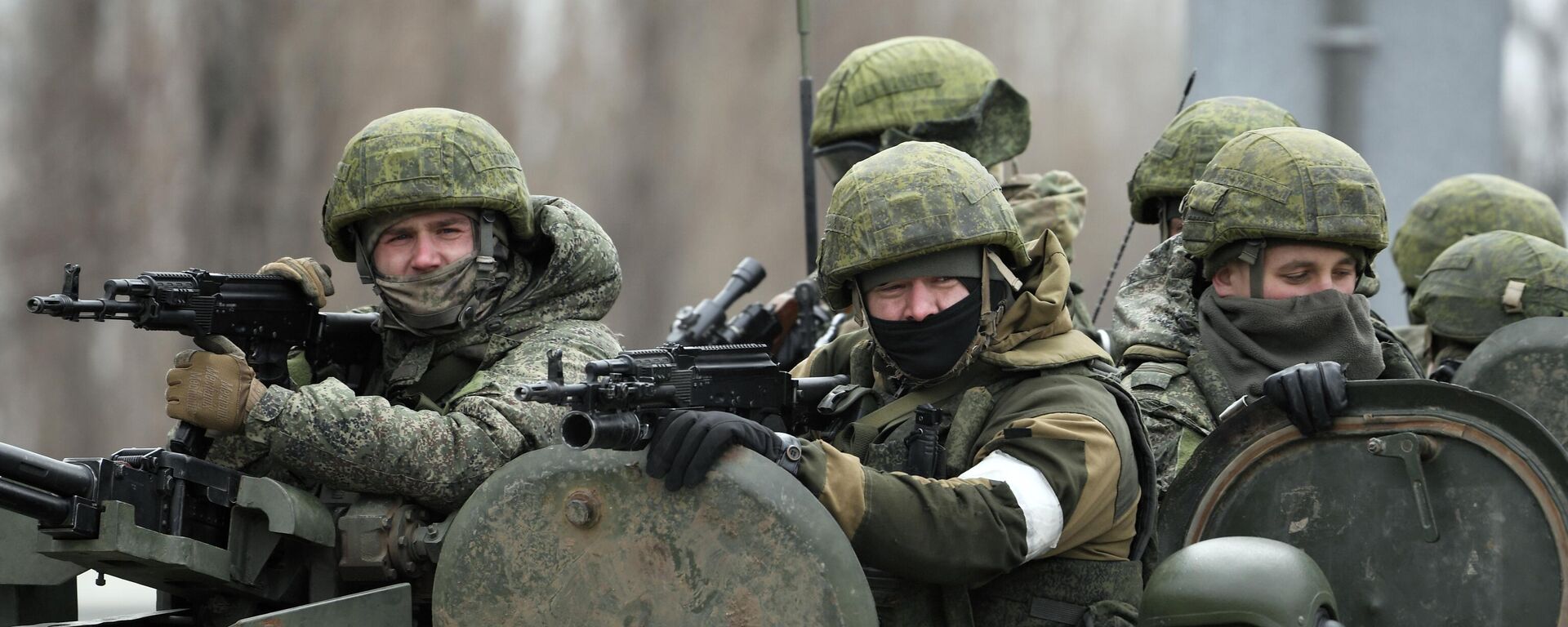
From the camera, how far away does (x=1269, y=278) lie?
4.68 meters

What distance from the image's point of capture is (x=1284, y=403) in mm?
4066

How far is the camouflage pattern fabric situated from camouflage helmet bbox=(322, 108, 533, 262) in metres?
0.18

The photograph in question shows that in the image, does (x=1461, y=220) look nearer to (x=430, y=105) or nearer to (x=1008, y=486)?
(x=1008, y=486)

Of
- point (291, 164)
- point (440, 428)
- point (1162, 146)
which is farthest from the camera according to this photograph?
point (291, 164)

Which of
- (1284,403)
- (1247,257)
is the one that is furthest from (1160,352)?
(1284,403)

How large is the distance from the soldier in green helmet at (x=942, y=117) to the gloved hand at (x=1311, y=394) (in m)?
2.68

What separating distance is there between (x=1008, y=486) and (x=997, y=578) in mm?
381

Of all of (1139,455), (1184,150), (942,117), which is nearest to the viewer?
(1139,455)

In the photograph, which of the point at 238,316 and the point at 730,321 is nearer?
the point at 238,316

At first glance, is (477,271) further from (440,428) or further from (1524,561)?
(1524,561)

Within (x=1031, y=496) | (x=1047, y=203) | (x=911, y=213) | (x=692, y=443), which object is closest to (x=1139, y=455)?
(x=1031, y=496)

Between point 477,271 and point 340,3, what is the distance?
541cm

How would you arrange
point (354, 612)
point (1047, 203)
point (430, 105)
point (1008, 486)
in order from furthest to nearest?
point (430, 105)
point (1047, 203)
point (354, 612)
point (1008, 486)

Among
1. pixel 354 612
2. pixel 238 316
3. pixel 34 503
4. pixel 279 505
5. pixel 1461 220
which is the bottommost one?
pixel 354 612
